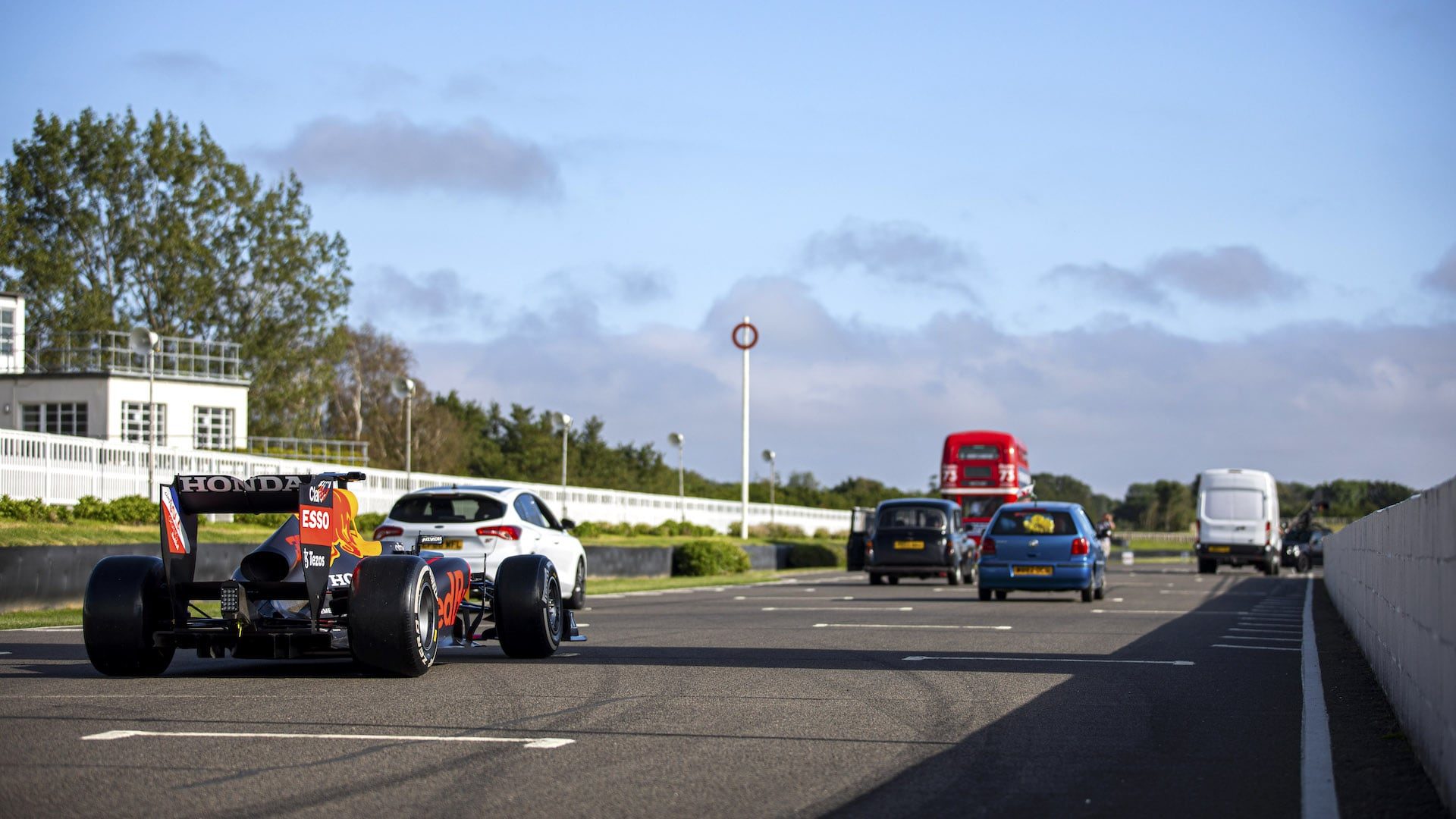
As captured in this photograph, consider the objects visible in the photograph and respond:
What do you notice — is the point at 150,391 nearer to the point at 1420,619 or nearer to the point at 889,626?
the point at 889,626

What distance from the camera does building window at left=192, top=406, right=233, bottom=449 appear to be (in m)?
55.0

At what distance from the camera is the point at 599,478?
89938 millimetres

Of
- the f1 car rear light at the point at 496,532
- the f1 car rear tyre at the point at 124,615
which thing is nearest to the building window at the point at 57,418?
the f1 car rear light at the point at 496,532

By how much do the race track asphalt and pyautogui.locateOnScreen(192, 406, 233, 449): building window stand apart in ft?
135

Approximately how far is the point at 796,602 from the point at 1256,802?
17027 mm

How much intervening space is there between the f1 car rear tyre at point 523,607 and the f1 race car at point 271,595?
1167mm

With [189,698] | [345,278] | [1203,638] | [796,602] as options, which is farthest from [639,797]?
[345,278]

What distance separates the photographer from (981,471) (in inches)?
1806

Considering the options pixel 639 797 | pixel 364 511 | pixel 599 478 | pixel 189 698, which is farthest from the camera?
pixel 599 478

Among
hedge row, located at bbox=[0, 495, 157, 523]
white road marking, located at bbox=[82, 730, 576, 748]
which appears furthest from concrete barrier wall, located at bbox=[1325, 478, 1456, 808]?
hedge row, located at bbox=[0, 495, 157, 523]

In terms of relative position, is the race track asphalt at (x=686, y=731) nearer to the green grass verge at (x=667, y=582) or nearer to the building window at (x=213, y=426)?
the green grass verge at (x=667, y=582)

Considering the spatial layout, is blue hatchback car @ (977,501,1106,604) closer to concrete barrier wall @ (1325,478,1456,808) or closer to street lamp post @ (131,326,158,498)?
concrete barrier wall @ (1325,478,1456,808)

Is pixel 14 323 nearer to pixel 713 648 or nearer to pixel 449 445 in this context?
pixel 449 445

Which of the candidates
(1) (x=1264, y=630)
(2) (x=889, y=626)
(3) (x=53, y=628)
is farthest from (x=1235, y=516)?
(3) (x=53, y=628)
